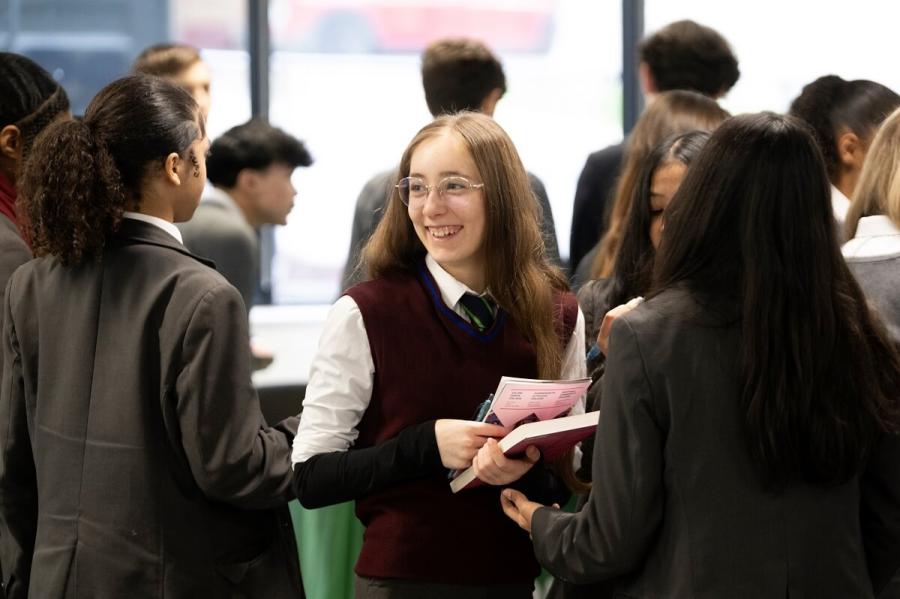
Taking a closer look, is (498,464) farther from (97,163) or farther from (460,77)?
(460,77)

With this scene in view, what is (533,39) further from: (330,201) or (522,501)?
(522,501)

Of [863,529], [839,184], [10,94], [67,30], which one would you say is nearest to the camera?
[863,529]

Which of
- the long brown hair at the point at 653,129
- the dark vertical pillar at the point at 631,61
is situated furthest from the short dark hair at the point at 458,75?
the dark vertical pillar at the point at 631,61

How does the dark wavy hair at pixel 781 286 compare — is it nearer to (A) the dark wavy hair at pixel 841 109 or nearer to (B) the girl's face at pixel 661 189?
(B) the girl's face at pixel 661 189

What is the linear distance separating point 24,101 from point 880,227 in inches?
71.2

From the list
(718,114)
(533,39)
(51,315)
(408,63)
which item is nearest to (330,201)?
(408,63)

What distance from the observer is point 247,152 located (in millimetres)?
3889

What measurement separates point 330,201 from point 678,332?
16.4ft

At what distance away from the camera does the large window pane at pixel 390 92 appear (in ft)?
21.3

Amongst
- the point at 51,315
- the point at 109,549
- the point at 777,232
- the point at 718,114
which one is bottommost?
the point at 109,549

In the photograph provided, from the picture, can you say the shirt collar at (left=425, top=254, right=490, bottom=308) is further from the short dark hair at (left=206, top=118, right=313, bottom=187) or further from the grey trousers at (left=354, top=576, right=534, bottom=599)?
the short dark hair at (left=206, top=118, right=313, bottom=187)

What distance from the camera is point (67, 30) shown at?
6.21m

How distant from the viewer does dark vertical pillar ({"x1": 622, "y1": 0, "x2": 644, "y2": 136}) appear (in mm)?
6729

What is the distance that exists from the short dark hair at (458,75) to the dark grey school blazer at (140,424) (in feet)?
6.17
